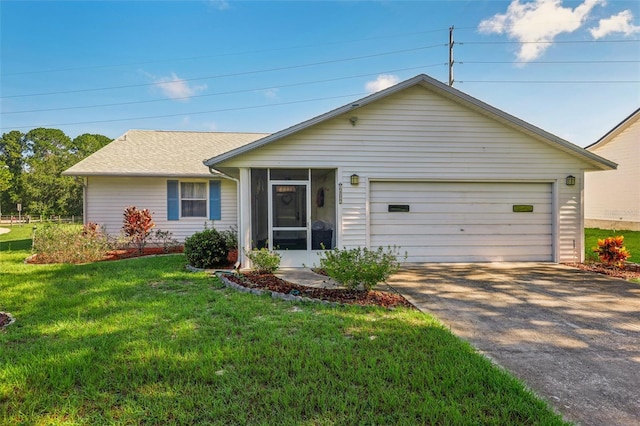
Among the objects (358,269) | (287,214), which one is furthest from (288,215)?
(358,269)

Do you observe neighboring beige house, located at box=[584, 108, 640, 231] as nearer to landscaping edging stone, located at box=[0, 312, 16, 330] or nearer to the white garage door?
the white garage door

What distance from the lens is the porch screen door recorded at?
8.00 meters

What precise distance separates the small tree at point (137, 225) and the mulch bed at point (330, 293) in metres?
5.89

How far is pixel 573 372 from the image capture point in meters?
2.99

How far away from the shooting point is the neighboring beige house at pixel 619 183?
14.6m

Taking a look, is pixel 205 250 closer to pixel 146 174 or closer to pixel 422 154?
pixel 146 174

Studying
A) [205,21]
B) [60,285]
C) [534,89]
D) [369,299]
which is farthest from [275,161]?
[534,89]

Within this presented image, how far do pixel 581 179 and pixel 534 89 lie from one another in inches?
465

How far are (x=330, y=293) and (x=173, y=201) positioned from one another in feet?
28.9

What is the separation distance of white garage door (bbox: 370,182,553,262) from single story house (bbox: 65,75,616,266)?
3 cm

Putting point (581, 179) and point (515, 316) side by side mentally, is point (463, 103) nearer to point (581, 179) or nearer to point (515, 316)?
point (581, 179)

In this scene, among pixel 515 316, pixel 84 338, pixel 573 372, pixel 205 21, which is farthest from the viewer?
pixel 205 21

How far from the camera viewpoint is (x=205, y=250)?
26.4ft

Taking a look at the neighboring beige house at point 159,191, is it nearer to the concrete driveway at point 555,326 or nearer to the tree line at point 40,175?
the concrete driveway at point 555,326
